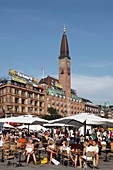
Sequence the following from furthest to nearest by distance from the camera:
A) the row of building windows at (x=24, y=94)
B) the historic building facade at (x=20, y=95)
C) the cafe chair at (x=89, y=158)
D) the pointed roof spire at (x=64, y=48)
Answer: the pointed roof spire at (x=64, y=48) < the row of building windows at (x=24, y=94) < the historic building facade at (x=20, y=95) < the cafe chair at (x=89, y=158)

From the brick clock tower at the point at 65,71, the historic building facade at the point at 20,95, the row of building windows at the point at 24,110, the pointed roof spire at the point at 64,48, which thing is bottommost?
the row of building windows at the point at 24,110

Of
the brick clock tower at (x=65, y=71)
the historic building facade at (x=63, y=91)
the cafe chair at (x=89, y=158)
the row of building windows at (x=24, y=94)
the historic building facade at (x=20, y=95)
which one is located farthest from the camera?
the brick clock tower at (x=65, y=71)

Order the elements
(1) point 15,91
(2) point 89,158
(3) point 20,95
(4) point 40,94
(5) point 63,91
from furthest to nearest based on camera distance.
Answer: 1. (5) point 63,91
2. (4) point 40,94
3. (3) point 20,95
4. (1) point 15,91
5. (2) point 89,158

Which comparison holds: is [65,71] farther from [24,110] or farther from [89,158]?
[89,158]

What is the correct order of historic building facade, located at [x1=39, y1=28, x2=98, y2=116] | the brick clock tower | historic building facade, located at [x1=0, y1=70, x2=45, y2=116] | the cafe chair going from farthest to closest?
the brick clock tower < historic building facade, located at [x1=39, y1=28, x2=98, y2=116] < historic building facade, located at [x1=0, y1=70, x2=45, y2=116] < the cafe chair

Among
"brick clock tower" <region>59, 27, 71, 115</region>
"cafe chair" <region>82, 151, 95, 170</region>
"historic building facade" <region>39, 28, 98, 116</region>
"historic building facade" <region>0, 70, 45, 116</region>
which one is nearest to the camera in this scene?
"cafe chair" <region>82, 151, 95, 170</region>

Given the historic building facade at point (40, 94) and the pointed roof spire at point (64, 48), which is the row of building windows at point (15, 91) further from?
the pointed roof spire at point (64, 48)

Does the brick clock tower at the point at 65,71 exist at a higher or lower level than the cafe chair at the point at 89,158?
higher

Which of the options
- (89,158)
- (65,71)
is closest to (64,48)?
(65,71)

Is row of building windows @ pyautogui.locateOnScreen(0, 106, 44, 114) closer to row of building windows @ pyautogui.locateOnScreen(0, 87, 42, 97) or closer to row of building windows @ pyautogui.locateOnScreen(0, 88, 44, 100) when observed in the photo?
row of building windows @ pyautogui.locateOnScreen(0, 88, 44, 100)

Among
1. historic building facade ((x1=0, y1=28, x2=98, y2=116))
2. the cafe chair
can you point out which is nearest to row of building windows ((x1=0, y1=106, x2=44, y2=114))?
historic building facade ((x1=0, y1=28, x2=98, y2=116))

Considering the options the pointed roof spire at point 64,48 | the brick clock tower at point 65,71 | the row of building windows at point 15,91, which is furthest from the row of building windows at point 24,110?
the pointed roof spire at point 64,48

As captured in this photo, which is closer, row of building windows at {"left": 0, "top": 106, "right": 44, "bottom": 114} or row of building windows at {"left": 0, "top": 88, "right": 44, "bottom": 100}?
row of building windows at {"left": 0, "top": 106, "right": 44, "bottom": 114}

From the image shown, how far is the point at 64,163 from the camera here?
13688 mm
